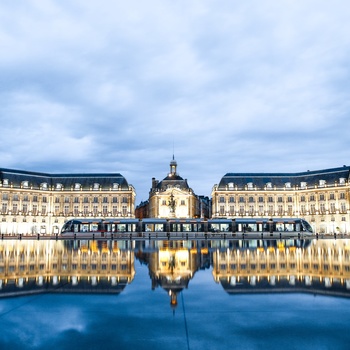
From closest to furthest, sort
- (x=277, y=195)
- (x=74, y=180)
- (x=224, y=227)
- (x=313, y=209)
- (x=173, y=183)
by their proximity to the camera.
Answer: (x=224, y=227)
(x=313, y=209)
(x=277, y=195)
(x=74, y=180)
(x=173, y=183)

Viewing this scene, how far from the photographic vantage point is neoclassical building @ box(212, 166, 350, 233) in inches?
4419

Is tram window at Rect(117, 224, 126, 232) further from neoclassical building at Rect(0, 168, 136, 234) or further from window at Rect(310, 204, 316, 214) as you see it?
window at Rect(310, 204, 316, 214)

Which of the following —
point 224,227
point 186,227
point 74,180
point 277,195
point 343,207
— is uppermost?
point 74,180

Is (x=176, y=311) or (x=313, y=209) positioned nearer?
(x=176, y=311)

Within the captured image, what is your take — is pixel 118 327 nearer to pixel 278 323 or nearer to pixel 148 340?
pixel 148 340

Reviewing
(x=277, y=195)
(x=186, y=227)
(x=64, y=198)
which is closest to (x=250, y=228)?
(x=186, y=227)

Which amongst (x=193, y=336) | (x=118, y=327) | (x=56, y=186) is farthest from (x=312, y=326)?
(x=56, y=186)

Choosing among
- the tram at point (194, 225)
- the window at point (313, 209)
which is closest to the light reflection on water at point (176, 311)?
the tram at point (194, 225)

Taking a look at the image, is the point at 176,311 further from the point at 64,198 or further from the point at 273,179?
the point at 64,198

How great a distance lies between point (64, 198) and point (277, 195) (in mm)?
68023

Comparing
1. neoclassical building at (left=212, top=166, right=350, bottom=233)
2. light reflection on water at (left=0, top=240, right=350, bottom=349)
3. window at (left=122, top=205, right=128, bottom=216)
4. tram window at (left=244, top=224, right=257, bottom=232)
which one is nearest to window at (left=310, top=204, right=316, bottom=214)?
neoclassical building at (left=212, top=166, right=350, bottom=233)

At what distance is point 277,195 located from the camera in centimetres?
11712

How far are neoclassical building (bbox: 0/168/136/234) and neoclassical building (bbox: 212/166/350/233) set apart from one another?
31433 mm

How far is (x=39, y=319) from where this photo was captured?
23.8 ft
